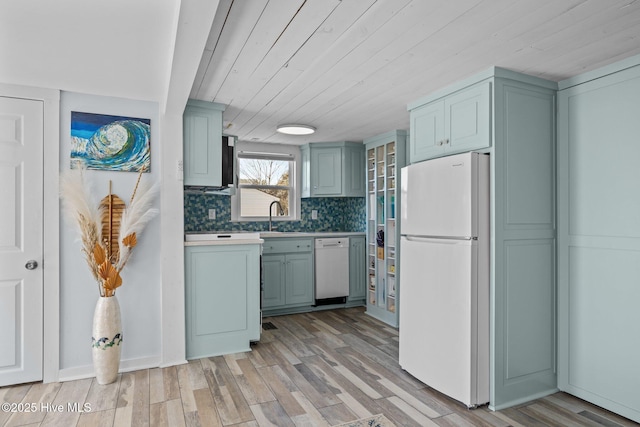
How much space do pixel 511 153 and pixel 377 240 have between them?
88.8 inches

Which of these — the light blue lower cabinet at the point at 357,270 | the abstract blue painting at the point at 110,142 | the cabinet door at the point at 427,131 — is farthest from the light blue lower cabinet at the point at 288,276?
the cabinet door at the point at 427,131

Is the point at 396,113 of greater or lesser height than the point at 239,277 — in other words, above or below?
above

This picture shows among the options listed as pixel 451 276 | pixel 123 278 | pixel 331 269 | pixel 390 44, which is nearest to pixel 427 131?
pixel 390 44

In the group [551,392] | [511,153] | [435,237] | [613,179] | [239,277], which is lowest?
[551,392]

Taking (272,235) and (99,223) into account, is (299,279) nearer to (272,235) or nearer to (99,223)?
(272,235)

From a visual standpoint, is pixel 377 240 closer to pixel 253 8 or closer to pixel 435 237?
pixel 435 237

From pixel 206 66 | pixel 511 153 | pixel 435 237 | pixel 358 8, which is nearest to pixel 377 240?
pixel 435 237

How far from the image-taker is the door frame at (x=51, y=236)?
2803mm

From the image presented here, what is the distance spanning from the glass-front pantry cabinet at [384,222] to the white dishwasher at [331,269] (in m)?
0.33

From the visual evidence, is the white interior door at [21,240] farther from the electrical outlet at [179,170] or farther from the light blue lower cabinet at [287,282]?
the light blue lower cabinet at [287,282]

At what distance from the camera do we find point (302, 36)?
2.07 meters

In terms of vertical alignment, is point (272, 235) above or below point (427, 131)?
below

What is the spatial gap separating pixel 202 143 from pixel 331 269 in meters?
2.33

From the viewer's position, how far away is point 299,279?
15.4ft
